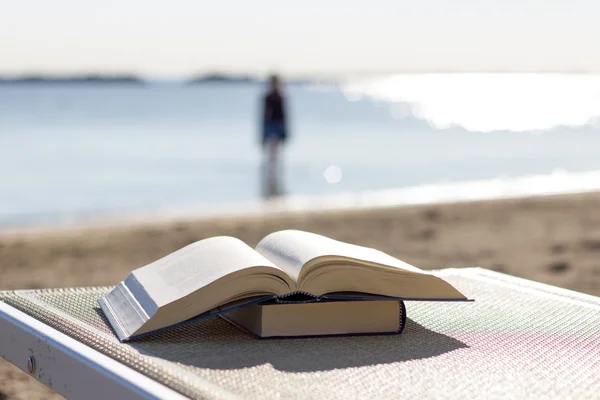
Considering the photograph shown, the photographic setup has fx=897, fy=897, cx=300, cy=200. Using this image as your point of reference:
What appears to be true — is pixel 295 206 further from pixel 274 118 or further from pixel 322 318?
pixel 322 318

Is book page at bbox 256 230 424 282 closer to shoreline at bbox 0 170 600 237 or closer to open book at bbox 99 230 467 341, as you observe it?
open book at bbox 99 230 467 341

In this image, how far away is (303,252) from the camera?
1762mm

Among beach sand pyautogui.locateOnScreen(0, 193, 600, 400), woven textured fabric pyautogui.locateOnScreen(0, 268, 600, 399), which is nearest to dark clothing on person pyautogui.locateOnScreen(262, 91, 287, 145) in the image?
beach sand pyautogui.locateOnScreen(0, 193, 600, 400)

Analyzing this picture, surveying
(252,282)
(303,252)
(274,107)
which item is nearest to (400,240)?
(274,107)

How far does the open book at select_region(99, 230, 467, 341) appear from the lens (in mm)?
1635

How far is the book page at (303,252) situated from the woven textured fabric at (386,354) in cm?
14

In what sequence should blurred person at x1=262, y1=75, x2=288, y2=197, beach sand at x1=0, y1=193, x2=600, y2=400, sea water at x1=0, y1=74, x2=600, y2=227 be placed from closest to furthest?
beach sand at x1=0, y1=193, x2=600, y2=400, blurred person at x1=262, y1=75, x2=288, y2=197, sea water at x1=0, y1=74, x2=600, y2=227

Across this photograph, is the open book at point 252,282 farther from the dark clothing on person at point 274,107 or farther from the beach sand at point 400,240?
the dark clothing on person at point 274,107

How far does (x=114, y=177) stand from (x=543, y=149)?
37.3ft

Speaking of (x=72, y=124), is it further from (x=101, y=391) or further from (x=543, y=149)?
(x=101, y=391)

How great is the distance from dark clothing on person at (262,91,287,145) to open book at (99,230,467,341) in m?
8.56

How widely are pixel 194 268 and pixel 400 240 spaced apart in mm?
4747

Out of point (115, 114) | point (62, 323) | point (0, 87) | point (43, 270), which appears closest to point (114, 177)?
point (43, 270)

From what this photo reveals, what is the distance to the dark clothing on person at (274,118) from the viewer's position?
10.4 meters
